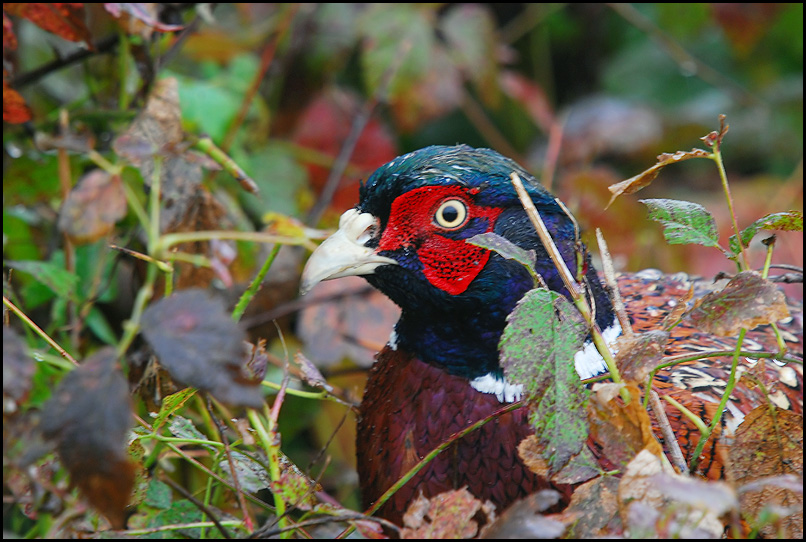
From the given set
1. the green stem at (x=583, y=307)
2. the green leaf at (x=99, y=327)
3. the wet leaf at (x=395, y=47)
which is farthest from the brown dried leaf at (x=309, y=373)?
the wet leaf at (x=395, y=47)

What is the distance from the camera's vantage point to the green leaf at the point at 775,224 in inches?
37.4

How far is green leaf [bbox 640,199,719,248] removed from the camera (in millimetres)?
968

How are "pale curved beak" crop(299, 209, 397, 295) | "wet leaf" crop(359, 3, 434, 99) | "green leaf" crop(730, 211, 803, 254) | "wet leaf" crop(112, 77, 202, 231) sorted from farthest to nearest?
"wet leaf" crop(359, 3, 434, 99)
"wet leaf" crop(112, 77, 202, 231)
"pale curved beak" crop(299, 209, 397, 295)
"green leaf" crop(730, 211, 803, 254)

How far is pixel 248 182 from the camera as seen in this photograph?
140cm

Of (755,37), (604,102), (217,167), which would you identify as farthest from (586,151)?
(217,167)

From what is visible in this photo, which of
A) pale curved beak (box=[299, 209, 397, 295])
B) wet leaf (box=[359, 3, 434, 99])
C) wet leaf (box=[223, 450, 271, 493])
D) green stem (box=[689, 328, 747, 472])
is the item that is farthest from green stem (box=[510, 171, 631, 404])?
wet leaf (box=[359, 3, 434, 99])

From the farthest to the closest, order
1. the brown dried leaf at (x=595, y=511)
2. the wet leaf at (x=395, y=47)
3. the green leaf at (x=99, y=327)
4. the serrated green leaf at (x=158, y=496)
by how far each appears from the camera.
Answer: the wet leaf at (x=395, y=47) → the green leaf at (x=99, y=327) → the serrated green leaf at (x=158, y=496) → the brown dried leaf at (x=595, y=511)

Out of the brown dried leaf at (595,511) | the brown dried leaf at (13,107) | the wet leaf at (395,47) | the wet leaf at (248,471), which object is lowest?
the wet leaf at (248,471)

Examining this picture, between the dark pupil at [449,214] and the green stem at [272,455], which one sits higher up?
the dark pupil at [449,214]

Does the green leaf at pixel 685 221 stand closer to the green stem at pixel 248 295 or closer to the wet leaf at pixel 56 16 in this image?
the green stem at pixel 248 295

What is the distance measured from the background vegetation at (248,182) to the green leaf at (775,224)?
54cm

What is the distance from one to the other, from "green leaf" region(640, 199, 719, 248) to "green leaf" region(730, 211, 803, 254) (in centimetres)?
2

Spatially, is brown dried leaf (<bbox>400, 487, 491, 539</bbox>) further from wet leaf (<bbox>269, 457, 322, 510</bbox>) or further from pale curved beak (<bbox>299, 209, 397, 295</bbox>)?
pale curved beak (<bbox>299, 209, 397, 295</bbox>)

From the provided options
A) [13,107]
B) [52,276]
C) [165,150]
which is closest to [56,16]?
[13,107]
